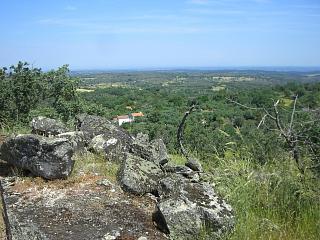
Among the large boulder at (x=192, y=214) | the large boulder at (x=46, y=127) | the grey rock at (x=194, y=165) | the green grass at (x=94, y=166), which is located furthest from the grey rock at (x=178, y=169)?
the large boulder at (x=46, y=127)

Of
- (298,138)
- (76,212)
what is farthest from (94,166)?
(298,138)

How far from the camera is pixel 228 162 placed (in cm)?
549

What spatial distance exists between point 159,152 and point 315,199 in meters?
3.02

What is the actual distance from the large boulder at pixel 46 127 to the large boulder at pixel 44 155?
1.77 metres

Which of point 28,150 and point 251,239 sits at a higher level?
point 28,150

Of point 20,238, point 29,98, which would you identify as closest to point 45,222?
point 20,238

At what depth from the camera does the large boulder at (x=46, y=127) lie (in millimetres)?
7575

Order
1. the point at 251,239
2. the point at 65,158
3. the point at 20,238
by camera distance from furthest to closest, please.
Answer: the point at 65,158
the point at 20,238
the point at 251,239

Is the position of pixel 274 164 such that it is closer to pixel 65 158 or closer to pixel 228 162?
pixel 228 162

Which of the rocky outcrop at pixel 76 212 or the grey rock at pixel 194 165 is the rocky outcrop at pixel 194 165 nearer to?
the grey rock at pixel 194 165

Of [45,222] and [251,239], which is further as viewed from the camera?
[45,222]

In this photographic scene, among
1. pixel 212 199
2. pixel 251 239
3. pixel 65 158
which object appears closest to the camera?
pixel 251 239

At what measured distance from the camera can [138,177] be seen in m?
5.27

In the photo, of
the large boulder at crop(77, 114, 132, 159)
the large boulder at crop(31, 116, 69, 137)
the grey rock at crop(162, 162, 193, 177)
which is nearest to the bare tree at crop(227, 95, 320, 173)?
the grey rock at crop(162, 162, 193, 177)
